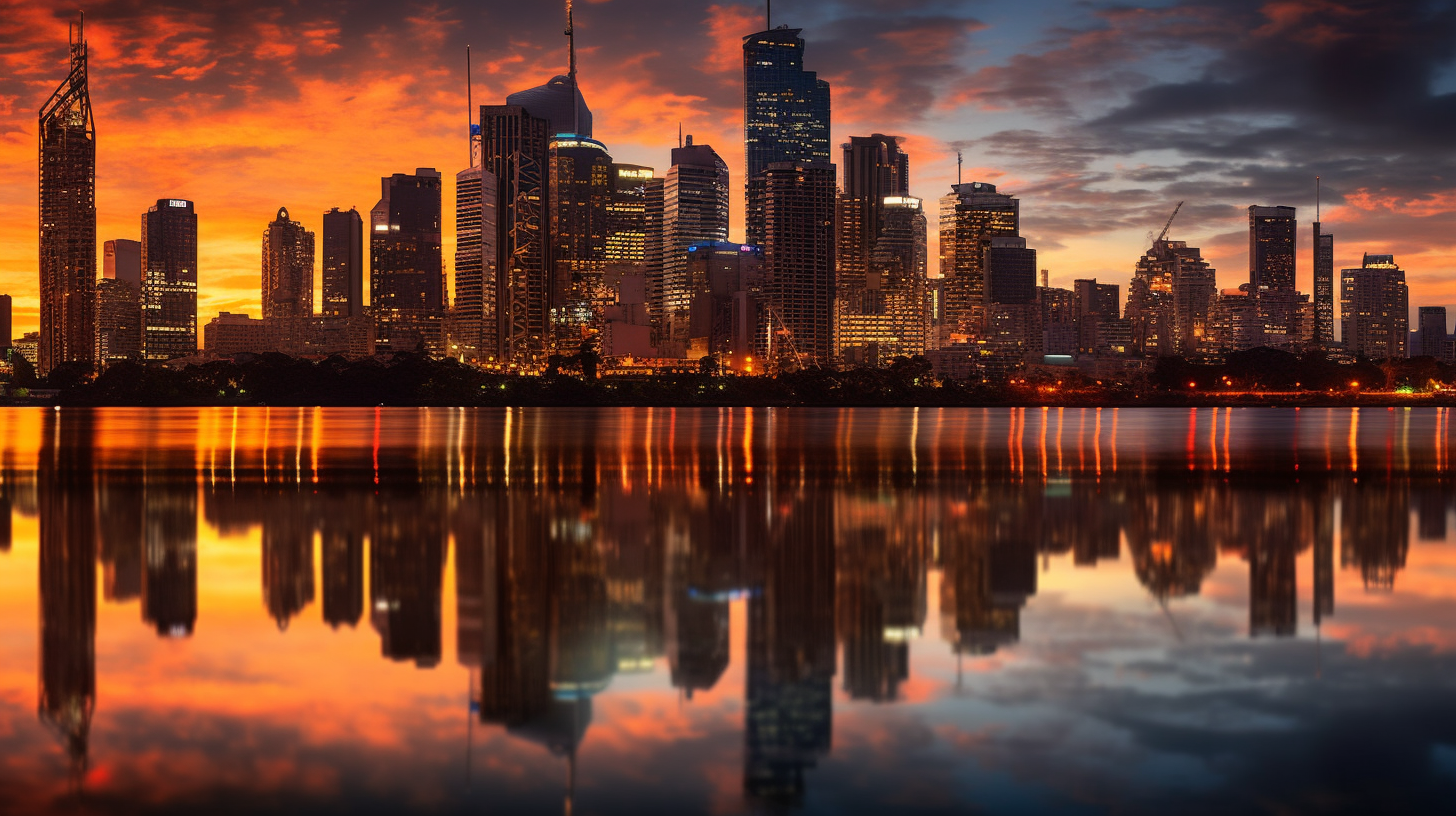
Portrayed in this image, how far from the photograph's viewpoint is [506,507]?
28672 millimetres

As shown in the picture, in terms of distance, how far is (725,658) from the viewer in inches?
501

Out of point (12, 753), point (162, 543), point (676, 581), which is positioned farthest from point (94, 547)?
point (12, 753)

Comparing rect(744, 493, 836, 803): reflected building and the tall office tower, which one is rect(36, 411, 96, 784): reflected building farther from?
rect(744, 493, 836, 803): reflected building

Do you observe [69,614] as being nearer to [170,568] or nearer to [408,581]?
[170,568]

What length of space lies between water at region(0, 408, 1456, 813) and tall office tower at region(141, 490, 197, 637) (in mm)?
106

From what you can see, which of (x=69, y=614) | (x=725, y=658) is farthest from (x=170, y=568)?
(x=725, y=658)

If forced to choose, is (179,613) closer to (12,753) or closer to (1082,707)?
(12,753)

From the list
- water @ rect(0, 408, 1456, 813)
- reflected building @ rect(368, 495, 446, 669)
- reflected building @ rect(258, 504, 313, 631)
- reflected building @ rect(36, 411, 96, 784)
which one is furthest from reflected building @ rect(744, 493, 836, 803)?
reflected building @ rect(258, 504, 313, 631)

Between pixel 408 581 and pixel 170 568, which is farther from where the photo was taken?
pixel 170 568

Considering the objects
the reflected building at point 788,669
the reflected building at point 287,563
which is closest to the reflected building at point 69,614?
the reflected building at point 287,563

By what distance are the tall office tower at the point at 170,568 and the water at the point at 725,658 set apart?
0.11m

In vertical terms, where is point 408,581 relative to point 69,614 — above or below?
above

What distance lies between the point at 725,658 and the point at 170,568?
1125 cm

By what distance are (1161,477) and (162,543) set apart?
103 feet
